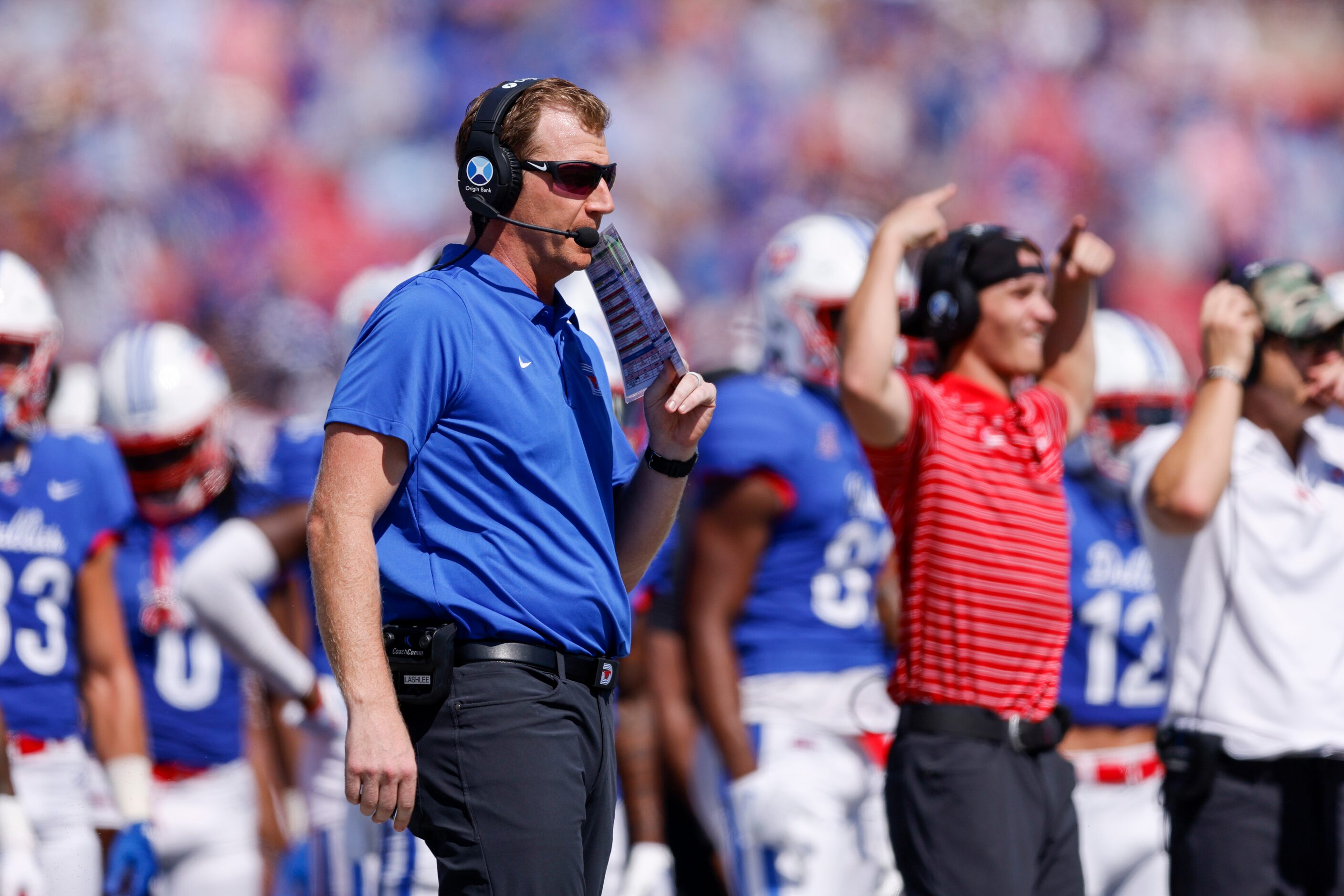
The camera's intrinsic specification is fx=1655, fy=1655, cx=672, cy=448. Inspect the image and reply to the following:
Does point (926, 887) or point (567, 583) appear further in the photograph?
point (926, 887)

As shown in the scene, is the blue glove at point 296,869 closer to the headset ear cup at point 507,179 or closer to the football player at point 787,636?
the football player at point 787,636

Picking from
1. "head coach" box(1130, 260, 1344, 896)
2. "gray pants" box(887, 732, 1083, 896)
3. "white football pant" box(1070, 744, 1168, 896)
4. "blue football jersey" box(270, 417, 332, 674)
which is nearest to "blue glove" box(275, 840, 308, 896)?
"blue football jersey" box(270, 417, 332, 674)

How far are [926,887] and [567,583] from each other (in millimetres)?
1248

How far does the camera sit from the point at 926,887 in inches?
134

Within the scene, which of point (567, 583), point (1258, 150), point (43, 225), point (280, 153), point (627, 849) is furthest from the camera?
point (1258, 150)

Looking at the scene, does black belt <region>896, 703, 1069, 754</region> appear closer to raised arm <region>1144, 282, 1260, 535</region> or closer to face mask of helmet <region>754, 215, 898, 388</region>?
raised arm <region>1144, 282, 1260, 535</region>

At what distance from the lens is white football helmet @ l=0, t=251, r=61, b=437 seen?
498 centimetres

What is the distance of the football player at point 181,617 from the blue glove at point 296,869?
0.48 feet

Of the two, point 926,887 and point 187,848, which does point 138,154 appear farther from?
point 926,887

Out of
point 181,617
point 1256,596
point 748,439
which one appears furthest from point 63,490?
point 1256,596

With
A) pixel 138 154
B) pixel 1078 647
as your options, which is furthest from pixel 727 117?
pixel 1078 647

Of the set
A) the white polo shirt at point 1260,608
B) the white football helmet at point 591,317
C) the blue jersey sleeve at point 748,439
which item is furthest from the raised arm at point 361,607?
the white football helmet at point 591,317

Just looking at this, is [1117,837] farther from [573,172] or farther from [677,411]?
[573,172]

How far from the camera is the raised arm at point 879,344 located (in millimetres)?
3502
